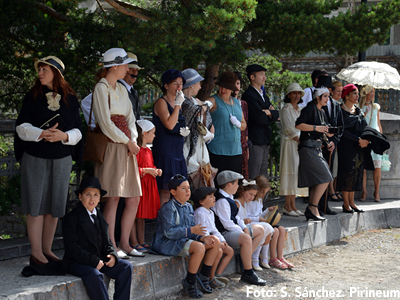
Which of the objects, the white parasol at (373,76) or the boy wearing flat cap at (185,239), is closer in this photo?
the boy wearing flat cap at (185,239)

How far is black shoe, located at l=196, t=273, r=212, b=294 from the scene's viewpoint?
4852 mm

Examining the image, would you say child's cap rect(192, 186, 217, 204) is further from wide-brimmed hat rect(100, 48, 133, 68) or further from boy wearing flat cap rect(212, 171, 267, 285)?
wide-brimmed hat rect(100, 48, 133, 68)

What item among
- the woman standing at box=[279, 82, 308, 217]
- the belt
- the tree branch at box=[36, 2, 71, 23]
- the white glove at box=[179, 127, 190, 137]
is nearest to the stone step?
the woman standing at box=[279, 82, 308, 217]

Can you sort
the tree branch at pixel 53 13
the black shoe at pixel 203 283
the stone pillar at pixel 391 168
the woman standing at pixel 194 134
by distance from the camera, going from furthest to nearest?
the stone pillar at pixel 391 168, the tree branch at pixel 53 13, the woman standing at pixel 194 134, the black shoe at pixel 203 283

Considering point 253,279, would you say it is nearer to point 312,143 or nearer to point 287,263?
point 287,263

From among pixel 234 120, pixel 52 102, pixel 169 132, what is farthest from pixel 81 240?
pixel 234 120

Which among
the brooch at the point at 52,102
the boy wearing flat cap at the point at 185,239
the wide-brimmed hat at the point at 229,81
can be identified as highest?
the wide-brimmed hat at the point at 229,81

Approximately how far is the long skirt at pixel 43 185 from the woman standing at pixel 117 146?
43 cm

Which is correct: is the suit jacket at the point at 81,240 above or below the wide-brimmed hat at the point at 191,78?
below

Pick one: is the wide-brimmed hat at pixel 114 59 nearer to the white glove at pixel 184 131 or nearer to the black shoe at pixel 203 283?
the white glove at pixel 184 131

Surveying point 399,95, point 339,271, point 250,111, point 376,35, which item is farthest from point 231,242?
point 399,95

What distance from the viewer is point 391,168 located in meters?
9.47

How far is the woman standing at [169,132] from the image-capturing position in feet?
17.4

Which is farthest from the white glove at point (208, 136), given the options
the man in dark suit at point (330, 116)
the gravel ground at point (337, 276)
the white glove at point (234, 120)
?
the man in dark suit at point (330, 116)
